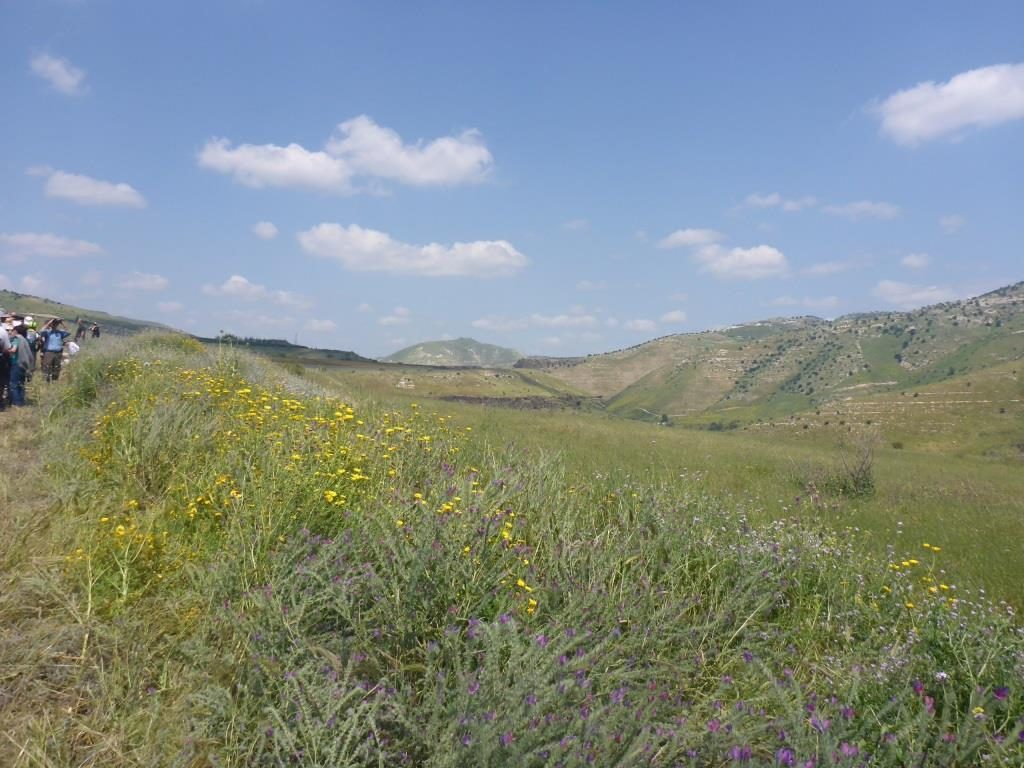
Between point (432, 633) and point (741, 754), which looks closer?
point (741, 754)

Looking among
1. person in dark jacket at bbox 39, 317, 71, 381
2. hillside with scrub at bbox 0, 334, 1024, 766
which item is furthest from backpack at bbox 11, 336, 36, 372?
hillside with scrub at bbox 0, 334, 1024, 766

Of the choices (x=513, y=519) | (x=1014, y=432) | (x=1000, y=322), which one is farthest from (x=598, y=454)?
(x=1000, y=322)

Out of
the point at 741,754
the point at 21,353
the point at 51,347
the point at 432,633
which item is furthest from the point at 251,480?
the point at 51,347

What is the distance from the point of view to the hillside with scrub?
8.48 feet

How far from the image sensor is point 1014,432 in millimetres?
70562

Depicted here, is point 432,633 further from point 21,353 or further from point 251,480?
point 21,353

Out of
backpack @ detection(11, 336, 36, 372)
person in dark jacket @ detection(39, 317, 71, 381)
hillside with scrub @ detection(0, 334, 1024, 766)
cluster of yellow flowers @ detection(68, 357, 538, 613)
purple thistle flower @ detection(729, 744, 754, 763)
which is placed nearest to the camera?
purple thistle flower @ detection(729, 744, 754, 763)

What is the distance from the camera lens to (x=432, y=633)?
3314mm

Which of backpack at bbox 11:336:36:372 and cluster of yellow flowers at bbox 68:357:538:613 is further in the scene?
backpack at bbox 11:336:36:372

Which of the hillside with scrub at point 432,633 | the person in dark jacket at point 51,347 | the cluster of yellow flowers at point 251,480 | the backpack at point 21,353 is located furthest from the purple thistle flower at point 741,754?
the person in dark jacket at point 51,347

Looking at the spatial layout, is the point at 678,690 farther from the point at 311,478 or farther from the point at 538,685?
the point at 311,478

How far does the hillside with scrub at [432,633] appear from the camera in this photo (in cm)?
259

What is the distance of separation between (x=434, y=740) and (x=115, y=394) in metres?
9.23

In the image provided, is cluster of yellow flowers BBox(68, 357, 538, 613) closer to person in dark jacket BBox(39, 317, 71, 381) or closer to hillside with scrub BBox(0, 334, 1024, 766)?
hillside with scrub BBox(0, 334, 1024, 766)
